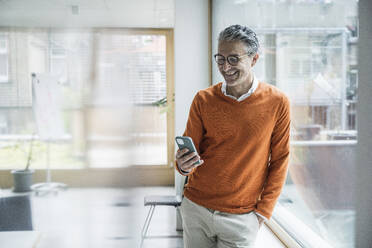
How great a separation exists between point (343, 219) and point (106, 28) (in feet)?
3.51

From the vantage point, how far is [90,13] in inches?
53.8

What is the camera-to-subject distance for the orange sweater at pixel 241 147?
2.48ft

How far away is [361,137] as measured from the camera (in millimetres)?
759

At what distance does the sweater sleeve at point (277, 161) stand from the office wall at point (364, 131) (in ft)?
0.56

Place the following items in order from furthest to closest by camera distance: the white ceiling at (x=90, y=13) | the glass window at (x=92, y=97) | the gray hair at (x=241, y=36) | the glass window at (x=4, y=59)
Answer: the glass window at (x=4, y=59) → the white ceiling at (x=90, y=13) → the glass window at (x=92, y=97) → the gray hair at (x=241, y=36)

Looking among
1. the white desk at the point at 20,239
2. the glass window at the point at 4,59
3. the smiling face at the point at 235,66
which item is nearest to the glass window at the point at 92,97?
the glass window at the point at 4,59

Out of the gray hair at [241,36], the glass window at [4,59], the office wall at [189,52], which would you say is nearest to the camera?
the gray hair at [241,36]

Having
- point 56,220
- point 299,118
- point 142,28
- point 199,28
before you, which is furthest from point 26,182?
point 299,118

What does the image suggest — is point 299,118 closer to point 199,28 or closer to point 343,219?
point 343,219

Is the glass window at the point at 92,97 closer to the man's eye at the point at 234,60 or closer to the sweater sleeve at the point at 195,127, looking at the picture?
the sweater sleeve at the point at 195,127

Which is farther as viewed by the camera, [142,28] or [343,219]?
[142,28]

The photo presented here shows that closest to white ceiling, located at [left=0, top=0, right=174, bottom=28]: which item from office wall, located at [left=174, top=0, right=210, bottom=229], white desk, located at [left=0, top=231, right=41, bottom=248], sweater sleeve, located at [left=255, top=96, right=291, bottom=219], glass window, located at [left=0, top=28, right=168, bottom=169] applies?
glass window, located at [left=0, top=28, right=168, bottom=169]

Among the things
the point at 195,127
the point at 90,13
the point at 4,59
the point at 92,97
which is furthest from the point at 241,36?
the point at 4,59

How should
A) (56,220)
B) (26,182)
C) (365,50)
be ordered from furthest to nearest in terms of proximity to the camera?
(26,182), (56,220), (365,50)
